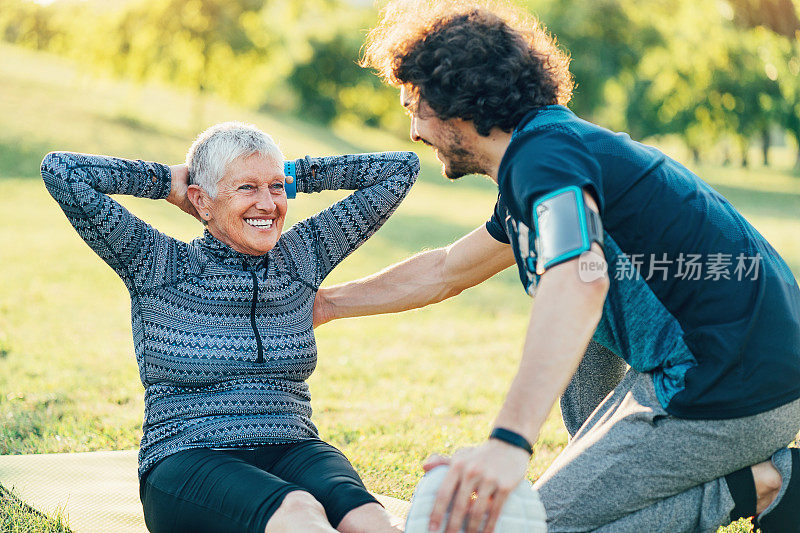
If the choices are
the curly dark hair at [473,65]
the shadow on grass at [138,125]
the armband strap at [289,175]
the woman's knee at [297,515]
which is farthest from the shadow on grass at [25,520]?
the shadow on grass at [138,125]

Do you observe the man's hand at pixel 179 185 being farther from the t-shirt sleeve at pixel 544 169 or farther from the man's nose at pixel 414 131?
the t-shirt sleeve at pixel 544 169

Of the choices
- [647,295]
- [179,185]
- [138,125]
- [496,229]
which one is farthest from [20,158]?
[647,295]

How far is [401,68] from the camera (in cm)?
236

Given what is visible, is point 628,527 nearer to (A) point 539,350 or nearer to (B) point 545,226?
(A) point 539,350

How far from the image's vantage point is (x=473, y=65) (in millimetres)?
2281

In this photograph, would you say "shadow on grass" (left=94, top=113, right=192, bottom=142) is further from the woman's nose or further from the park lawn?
the woman's nose

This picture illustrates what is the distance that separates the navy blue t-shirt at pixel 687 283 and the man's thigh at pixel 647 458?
0.05 meters

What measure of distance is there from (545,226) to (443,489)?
2.10 ft

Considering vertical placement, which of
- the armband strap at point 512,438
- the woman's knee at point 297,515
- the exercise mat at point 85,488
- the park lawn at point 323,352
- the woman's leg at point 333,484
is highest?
the armband strap at point 512,438

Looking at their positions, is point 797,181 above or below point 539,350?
below

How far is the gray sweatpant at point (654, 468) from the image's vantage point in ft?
7.62

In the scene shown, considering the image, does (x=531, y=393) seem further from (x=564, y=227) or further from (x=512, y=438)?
(x=564, y=227)

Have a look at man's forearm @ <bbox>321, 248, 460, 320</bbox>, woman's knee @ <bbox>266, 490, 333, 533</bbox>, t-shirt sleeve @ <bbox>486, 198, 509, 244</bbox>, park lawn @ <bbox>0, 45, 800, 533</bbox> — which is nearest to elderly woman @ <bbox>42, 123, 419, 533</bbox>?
woman's knee @ <bbox>266, 490, 333, 533</bbox>

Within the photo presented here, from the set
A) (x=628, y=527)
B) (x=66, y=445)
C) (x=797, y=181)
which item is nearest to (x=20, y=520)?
(x=66, y=445)
